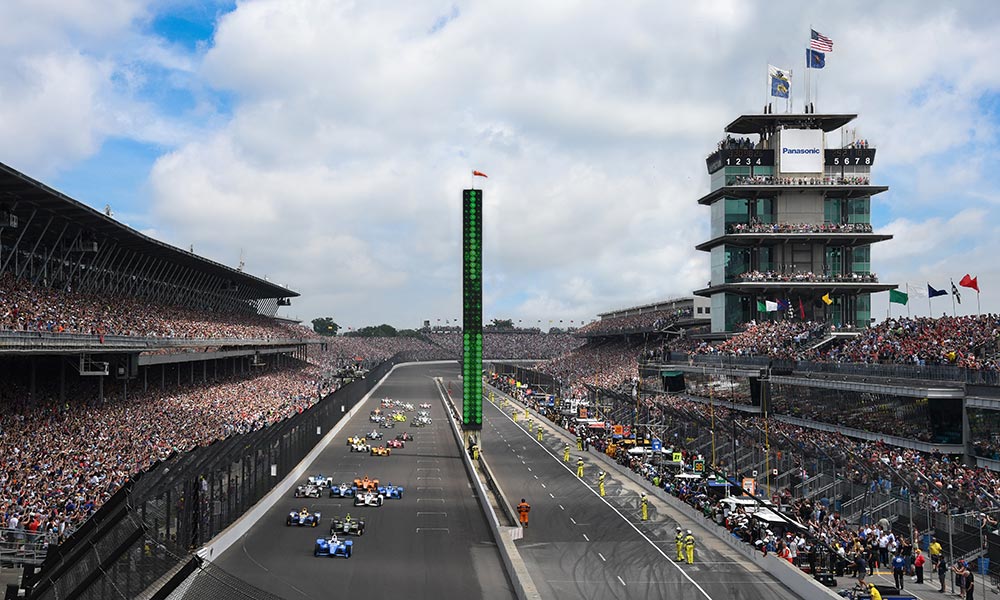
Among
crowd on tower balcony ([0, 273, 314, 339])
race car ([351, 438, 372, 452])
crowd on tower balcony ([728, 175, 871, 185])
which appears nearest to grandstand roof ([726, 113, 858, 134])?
crowd on tower balcony ([728, 175, 871, 185])

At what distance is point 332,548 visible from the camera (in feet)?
102

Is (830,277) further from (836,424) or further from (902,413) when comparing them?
(902,413)

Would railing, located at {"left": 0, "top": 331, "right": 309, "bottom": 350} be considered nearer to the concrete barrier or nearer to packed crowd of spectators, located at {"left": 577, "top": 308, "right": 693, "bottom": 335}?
the concrete barrier

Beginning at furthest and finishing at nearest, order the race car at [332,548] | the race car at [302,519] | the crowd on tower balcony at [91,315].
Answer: the crowd on tower balcony at [91,315] → the race car at [302,519] → the race car at [332,548]

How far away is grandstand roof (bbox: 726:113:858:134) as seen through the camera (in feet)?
277

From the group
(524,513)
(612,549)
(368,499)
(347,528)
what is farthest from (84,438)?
(612,549)

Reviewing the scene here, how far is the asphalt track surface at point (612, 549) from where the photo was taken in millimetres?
27109

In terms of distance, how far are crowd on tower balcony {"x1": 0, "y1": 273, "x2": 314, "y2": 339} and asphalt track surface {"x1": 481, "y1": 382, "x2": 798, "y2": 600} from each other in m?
21.8

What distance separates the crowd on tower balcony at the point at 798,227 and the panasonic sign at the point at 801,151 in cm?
524

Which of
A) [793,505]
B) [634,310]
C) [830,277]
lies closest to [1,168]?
[793,505]

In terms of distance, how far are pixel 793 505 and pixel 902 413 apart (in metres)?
10.7

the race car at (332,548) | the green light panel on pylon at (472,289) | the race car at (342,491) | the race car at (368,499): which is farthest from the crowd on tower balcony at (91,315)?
the green light panel on pylon at (472,289)

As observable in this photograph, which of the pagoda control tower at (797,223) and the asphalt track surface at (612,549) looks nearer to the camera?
the asphalt track surface at (612,549)

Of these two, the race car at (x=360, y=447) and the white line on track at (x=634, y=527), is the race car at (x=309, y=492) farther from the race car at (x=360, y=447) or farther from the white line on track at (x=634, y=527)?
the race car at (x=360, y=447)
